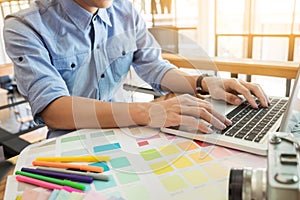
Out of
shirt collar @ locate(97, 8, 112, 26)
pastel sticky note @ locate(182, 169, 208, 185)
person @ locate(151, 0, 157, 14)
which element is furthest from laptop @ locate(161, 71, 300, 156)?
person @ locate(151, 0, 157, 14)

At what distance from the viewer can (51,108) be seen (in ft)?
2.25

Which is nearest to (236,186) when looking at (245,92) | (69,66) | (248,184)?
(248,184)

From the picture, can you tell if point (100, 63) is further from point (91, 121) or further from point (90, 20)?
point (91, 121)

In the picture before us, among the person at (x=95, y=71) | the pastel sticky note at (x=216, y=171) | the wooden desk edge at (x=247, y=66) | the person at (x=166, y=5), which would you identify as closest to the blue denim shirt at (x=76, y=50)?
the person at (x=95, y=71)

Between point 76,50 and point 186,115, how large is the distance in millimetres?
393

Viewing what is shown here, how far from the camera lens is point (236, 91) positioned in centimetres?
77

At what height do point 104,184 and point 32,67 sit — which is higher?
point 32,67

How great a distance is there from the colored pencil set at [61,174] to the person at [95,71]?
156 millimetres

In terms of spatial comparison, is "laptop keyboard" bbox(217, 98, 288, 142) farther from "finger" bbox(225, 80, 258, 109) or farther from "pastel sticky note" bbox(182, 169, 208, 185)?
"pastel sticky note" bbox(182, 169, 208, 185)

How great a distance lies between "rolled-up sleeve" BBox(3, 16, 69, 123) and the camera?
2.26 feet

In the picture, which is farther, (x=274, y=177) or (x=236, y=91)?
(x=236, y=91)

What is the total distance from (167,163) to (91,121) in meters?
0.23

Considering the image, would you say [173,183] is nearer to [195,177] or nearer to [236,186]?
[195,177]

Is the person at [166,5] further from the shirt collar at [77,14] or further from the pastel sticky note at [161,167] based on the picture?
the pastel sticky note at [161,167]
